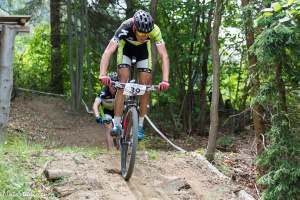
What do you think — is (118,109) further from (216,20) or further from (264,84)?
(216,20)

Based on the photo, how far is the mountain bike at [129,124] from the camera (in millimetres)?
6536

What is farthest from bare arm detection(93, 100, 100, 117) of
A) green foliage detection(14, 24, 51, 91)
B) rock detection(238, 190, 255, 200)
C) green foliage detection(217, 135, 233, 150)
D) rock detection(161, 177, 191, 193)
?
green foliage detection(14, 24, 51, 91)

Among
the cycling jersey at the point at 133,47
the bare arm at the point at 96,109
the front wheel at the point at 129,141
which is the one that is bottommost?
the front wheel at the point at 129,141

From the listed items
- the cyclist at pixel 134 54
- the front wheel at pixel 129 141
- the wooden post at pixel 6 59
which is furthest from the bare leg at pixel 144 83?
the wooden post at pixel 6 59

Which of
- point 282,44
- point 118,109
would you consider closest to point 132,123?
point 118,109

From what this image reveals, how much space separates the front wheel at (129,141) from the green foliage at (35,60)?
578 inches

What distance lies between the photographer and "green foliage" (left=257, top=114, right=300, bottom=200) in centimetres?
669

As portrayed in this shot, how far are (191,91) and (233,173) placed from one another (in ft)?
33.4

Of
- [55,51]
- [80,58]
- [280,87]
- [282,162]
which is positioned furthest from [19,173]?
[55,51]

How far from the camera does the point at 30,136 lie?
15703mm

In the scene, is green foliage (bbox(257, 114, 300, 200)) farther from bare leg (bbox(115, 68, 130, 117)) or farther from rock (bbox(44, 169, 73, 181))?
rock (bbox(44, 169, 73, 181))

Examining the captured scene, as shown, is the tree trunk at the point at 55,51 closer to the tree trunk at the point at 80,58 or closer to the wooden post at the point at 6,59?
the tree trunk at the point at 80,58

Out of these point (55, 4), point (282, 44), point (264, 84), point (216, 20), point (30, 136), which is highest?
point (55, 4)

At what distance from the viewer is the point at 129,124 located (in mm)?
6949
